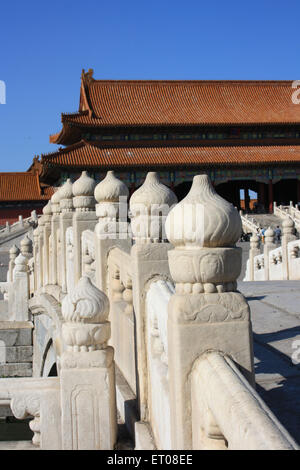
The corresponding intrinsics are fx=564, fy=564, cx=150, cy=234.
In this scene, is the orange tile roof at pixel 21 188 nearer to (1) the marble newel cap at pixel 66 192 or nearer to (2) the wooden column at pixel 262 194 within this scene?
(2) the wooden column at pixel 262 194

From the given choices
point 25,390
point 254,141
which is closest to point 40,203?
point 254,141

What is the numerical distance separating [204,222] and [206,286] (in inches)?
9.8

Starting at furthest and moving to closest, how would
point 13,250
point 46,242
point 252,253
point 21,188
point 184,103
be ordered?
point 21,188
point 184,103
point 13,250
point 252,253
point 46,242

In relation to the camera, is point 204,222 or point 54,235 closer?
point 204,222

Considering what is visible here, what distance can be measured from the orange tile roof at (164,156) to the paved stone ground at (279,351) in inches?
777

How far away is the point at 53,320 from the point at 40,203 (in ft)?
85.0

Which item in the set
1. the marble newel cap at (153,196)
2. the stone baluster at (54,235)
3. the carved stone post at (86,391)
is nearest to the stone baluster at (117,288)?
the marble newel cap at (153,196)

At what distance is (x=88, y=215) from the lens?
20.0ft

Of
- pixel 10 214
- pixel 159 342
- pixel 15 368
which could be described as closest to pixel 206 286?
pixel 159 342

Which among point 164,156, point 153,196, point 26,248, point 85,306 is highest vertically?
point 164,156

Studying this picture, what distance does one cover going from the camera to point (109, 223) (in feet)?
15.0

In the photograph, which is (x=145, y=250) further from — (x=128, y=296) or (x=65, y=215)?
(x=65, y=215)

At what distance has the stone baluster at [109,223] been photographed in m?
4.58

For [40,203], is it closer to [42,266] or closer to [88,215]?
[42,266]
